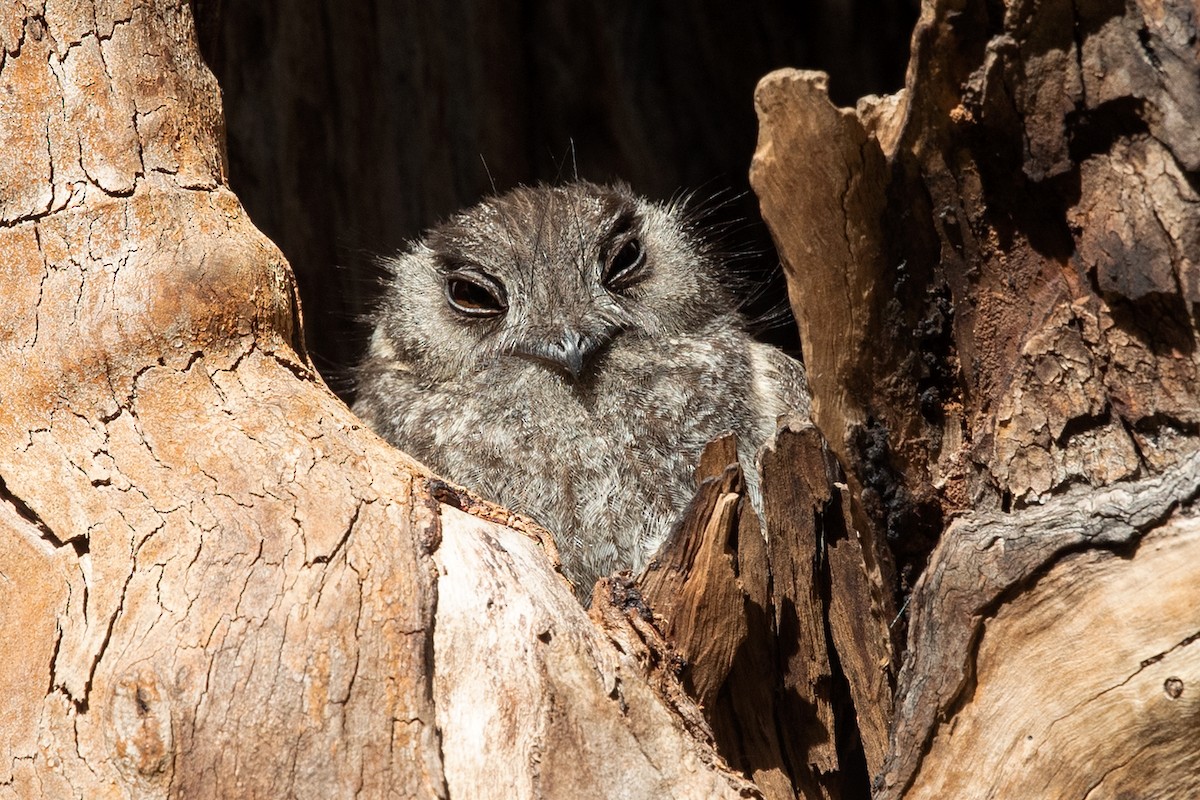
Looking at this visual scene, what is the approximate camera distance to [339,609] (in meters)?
1.77

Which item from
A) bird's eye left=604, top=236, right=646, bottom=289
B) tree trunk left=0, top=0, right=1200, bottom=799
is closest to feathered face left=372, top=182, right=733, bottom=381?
bird's eye left=604, top=236, right=646, bottom=289

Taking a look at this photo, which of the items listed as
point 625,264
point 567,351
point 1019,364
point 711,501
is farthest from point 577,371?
point 1019,364

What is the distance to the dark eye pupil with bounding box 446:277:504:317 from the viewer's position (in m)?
3.17

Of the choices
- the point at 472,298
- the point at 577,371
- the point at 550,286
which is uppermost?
the point at 472,298

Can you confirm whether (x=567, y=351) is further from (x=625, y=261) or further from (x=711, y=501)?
(x=711, y=501)

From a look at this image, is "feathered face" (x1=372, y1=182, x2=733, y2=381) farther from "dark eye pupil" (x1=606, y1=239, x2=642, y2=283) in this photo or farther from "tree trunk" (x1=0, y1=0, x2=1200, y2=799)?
"tree trunk" (x1=0, y1=0, x2=1200, y2=799)

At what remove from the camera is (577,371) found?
113 inches

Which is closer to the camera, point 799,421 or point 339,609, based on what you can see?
point 339,609

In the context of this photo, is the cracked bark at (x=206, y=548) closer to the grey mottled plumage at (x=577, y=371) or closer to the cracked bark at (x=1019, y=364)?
the cracked bark at (x=1019, y=364)

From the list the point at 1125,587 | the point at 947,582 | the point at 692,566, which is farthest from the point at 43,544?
the point at 1125,587

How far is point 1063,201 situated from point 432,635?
1260 millimetres

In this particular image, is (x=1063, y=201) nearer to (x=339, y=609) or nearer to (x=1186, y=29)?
(x=1186, y=29)

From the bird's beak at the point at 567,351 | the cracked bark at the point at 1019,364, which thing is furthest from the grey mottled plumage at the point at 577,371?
the cracked bark at the point at 1019,364

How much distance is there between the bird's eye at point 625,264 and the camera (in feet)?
10.3
